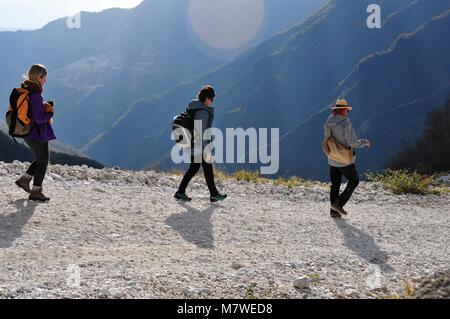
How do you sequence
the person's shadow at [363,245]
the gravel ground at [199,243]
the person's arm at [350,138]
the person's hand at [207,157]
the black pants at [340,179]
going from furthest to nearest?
the person's hand at [207,157], the black pants at [340,179], the person's arm at [350,138], the person's shadow at [363,245], the gravel ground at [199,243]

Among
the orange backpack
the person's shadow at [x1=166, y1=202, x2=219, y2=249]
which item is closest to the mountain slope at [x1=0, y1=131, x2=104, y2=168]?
the person's shadow at [x1=166, y1=202, x2=219, y2=249]

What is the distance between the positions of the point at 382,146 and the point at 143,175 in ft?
341

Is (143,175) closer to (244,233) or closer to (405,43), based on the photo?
(244,233)

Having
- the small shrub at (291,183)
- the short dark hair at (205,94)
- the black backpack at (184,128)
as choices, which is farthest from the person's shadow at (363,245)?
the small shrub at (291,183)

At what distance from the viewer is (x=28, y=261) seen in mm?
4980

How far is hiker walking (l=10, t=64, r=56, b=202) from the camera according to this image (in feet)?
22.8

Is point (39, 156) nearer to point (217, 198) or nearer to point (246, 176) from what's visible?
point (217, 198)

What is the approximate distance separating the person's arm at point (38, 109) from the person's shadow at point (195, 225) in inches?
85.2

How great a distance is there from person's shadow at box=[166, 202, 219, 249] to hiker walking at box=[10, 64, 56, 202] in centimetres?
188

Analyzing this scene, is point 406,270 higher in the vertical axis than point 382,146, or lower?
lower

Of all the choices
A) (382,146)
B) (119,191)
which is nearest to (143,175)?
(119,191)

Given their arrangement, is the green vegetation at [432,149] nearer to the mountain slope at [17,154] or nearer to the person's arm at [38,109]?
the mountain slope at [17,154]

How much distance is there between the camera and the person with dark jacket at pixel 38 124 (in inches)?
274

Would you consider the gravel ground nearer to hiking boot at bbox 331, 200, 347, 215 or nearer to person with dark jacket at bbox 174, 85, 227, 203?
hiking boot at bbox 331, 200, 347, 215
